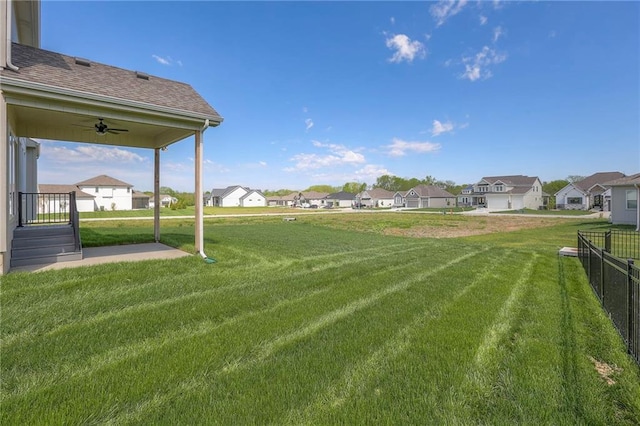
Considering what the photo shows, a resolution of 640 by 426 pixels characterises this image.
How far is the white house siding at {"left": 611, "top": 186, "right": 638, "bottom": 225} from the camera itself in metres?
20.6

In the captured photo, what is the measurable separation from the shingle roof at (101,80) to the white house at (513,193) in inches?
2093

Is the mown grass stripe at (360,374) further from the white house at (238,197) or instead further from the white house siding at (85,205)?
the white house at (238,197)

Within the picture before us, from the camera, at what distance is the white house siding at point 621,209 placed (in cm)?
2062

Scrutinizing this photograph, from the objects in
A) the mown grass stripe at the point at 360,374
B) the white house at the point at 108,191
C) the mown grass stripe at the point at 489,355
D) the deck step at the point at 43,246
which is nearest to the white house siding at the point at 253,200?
the white house at the point at 108,191

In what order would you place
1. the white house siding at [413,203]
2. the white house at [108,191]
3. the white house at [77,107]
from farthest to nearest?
the white house siding at [413,203] < the white house at [108,191] < the white house at [77,107]

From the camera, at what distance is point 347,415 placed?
2.16 meters

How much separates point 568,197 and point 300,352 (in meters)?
59.2

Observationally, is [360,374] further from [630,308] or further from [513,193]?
[513,193]

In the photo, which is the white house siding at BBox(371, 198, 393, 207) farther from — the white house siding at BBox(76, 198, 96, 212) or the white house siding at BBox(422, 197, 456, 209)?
the white house siding at BBox(76, 198, 96, 212)

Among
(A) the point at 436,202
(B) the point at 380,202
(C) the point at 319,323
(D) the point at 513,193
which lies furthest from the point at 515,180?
(C) the point at 319,323

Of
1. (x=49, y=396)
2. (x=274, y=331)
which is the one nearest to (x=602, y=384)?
(x=274, y=331)

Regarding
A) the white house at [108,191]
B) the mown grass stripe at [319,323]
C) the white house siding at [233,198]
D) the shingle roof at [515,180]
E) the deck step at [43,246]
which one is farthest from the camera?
the white house siding at [233,198]

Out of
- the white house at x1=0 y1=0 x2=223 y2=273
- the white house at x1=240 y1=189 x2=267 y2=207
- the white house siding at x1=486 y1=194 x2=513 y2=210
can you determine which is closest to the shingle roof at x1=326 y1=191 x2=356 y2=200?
the white house at x1=240 y1=189 x2=267 y2=207

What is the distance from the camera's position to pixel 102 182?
154 ft
